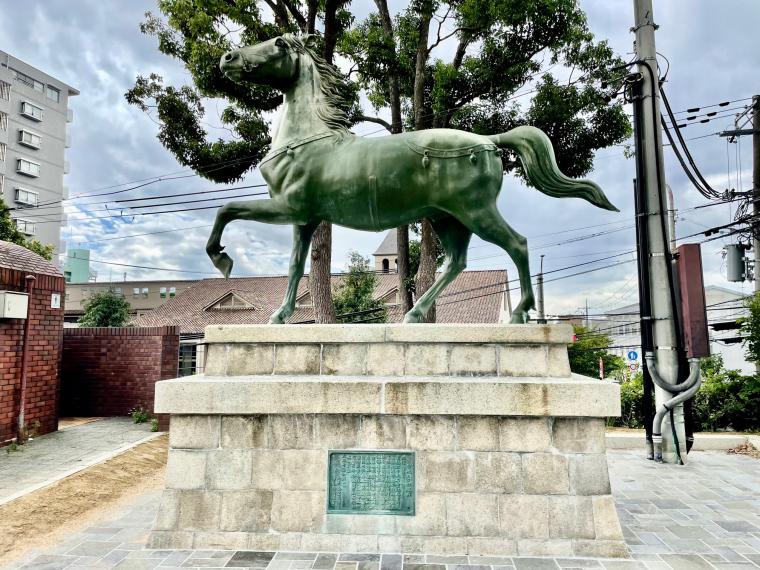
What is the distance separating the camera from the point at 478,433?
152 inches

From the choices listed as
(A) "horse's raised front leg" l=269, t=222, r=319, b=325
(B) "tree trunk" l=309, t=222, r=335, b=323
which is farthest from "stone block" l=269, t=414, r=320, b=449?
(B) "tree trunk" l=309, t=222, r=335, b=323

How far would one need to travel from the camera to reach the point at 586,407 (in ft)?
12.4

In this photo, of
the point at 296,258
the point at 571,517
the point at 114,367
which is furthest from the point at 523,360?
the point at 114,367

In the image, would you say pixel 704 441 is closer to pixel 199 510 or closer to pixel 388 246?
pixel 199 510

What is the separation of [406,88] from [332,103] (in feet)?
27.6

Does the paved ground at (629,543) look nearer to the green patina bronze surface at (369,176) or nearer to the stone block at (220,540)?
the stone block at (220,540)

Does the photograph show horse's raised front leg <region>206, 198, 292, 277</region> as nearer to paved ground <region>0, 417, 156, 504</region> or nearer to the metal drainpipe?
paved ground <region>0, 417, 156, 504</region>

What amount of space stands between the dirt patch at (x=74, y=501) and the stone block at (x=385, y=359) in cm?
299

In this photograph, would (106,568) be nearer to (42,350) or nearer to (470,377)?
(470,377)


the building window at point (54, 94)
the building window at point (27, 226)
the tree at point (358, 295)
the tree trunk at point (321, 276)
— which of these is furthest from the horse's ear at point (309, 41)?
the building window at point (54, 94)

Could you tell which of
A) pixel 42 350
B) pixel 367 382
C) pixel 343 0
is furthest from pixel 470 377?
pixel 343 0

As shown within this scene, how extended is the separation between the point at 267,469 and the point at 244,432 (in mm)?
336

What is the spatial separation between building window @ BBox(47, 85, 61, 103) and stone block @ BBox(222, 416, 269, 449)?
1794 inches

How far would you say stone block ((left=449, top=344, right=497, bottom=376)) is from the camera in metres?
4.11
